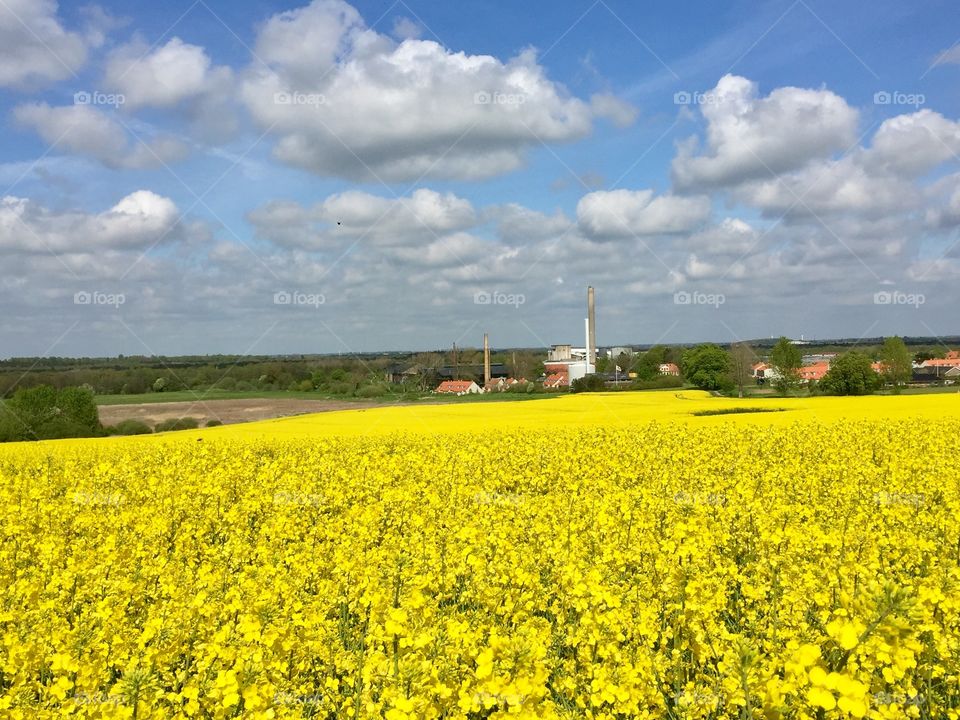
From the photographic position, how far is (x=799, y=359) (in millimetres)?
71438

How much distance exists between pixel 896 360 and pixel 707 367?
76.9 ft

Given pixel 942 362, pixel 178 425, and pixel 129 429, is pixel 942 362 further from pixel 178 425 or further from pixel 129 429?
pixel 129 429

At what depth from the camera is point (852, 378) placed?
54.9m

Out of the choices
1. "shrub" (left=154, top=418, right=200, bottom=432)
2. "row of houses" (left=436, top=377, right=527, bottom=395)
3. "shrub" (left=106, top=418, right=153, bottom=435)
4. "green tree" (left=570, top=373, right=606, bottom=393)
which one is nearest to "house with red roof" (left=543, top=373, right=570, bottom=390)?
"row of houses" (left=436, top=377, right=527, bottom=395)

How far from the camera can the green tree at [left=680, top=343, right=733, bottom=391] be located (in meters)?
76.6

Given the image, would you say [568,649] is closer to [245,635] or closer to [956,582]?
[245,635]

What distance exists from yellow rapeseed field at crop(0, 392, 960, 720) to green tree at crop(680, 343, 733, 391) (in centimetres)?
6539

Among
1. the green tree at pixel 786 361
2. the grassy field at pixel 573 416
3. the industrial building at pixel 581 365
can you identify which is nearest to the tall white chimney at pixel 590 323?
the industrial building at pixel 581 365

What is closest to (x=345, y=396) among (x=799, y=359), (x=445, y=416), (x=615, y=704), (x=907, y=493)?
(x=445, y=416)

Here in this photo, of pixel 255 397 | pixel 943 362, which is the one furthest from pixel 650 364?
pixel 943 362

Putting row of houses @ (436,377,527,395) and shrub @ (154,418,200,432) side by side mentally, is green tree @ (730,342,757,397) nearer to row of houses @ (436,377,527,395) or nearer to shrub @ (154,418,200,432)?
row of houses @ (436,377,527,395)

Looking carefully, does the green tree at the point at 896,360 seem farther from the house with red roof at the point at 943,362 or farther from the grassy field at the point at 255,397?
the house with red roof at the point at 943,362

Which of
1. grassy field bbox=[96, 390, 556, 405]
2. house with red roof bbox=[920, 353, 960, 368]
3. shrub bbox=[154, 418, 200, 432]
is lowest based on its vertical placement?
shrub bbox=[154, 418, 200, 432]

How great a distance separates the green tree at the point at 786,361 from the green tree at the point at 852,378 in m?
8.59
